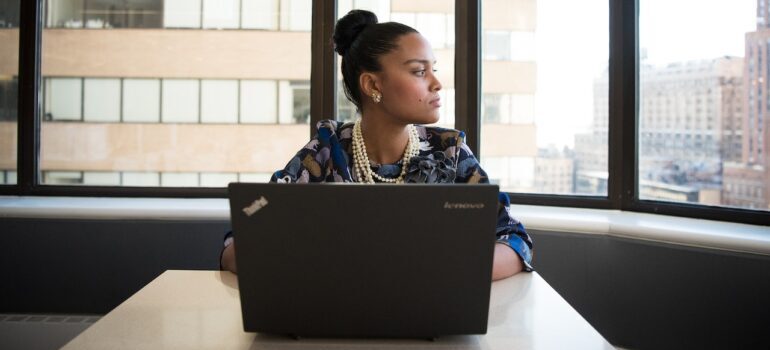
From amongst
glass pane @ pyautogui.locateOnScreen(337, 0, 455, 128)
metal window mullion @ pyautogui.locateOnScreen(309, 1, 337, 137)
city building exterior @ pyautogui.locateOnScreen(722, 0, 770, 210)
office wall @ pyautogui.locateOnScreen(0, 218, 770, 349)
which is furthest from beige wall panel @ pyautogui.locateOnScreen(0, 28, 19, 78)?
city building exterior @ pyautogui.locateOnScreen(722, 0, 770, 210)

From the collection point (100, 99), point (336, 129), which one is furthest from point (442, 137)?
point (100, 99)

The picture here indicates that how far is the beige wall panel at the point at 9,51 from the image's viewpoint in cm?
303

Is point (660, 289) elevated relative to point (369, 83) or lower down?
lower down

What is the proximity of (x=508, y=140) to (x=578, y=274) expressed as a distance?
2.55ft

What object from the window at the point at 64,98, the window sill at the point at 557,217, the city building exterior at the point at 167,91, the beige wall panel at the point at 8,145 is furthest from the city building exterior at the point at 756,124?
the beige wall panel at the point at 8,145

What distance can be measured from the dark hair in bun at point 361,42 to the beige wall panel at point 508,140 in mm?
1122

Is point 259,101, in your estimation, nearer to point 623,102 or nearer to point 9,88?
point 9,88

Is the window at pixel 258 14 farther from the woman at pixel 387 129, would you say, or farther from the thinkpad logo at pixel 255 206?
the thinkpad logo at pixel 255 206

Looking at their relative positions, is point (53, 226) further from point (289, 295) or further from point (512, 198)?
point (289, 295)

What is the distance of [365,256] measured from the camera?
81 cm

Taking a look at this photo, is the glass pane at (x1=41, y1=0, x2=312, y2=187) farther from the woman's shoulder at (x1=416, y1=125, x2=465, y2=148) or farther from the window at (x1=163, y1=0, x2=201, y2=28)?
the woman's shoulder at (x1=416, y1=125, x2=465, y2=148)

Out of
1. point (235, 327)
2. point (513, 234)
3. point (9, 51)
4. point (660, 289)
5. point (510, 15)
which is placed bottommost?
point (660, 289)

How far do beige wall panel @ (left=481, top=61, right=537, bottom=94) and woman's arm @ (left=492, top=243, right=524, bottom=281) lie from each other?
158 cm

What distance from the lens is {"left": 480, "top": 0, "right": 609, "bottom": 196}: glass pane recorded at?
8.69 ft
